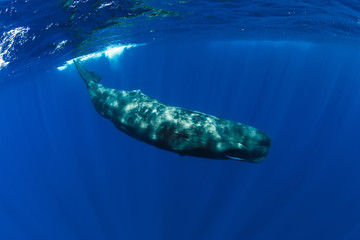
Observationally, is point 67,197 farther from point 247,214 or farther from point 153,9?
point 153,9

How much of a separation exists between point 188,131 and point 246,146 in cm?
139

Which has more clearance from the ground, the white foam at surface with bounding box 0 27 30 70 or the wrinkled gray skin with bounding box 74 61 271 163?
the white foam at surface with bounding box 0 27 30 70

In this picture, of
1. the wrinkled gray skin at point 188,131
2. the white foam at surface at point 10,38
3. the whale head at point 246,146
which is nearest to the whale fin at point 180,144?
the wrinkled gray skin at point 188,131

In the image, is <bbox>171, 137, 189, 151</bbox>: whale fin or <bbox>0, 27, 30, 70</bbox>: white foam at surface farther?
<bbox>0, 27, 30, 70</bbox>: white foam at surface

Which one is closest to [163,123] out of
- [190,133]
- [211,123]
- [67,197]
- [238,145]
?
[190,133]

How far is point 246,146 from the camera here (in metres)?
4.74

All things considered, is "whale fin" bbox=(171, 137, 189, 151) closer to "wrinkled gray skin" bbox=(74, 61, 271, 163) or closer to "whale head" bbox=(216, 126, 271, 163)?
"wrinkled gray skin" bbox=(74, 61, 271, 163)

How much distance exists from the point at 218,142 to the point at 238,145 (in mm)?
454

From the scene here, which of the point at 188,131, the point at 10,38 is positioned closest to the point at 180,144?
the point at 188,131

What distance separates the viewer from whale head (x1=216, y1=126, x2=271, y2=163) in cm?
473

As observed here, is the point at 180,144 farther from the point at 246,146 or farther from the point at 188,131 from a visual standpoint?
the point at 246,146

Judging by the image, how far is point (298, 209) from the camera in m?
16.4

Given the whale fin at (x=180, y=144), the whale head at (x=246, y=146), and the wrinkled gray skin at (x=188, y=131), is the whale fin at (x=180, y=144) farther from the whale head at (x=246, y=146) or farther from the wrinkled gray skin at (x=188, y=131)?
the whale head at (x=246, y=146)

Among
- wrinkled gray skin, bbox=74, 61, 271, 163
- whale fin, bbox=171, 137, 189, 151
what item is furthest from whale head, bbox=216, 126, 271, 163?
whale fin, bbox=171, 137, 189, 151
